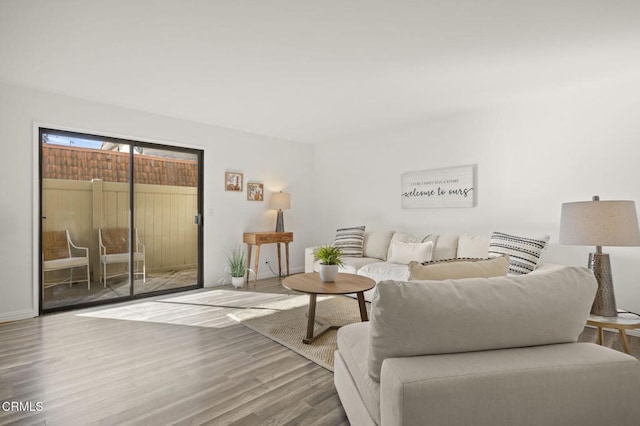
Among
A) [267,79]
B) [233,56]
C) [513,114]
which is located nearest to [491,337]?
[233,56]

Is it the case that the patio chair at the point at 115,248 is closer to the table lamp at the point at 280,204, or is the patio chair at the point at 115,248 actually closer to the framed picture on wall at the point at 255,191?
the framed picture on wall at the point at 255,191

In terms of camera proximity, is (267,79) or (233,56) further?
(267,79)

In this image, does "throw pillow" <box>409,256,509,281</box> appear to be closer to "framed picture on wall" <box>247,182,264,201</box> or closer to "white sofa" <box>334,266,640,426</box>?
"white sofa" <box>334,266,640,426</box>

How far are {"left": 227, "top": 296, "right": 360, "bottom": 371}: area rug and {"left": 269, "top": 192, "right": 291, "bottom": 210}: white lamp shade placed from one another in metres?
1.66

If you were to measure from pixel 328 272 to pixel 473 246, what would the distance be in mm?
1748

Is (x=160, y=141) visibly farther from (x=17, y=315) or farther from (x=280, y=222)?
(x=17, y=315)

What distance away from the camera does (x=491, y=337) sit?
1222 millimetres

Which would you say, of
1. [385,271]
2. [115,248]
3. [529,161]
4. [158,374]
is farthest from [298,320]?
[529,161]

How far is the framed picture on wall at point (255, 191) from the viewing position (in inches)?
210

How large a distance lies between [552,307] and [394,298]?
0.61 metres

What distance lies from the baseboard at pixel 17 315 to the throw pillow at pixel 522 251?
4.81 meters

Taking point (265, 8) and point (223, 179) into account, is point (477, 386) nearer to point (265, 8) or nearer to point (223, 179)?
point (265, 8)

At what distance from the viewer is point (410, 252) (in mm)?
4113

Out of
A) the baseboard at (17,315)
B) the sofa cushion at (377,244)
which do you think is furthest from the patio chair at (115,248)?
the sofa cushion at (377,244)
